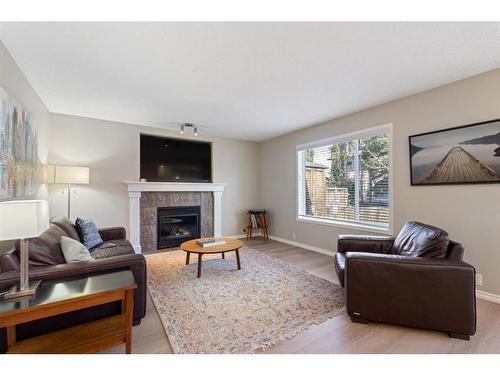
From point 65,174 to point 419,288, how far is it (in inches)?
171

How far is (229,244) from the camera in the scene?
310 cm

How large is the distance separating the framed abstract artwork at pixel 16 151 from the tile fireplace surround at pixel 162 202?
1.64m

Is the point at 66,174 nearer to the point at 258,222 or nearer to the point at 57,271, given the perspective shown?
the point at 57,271

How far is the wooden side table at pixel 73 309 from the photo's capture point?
1.24 metres

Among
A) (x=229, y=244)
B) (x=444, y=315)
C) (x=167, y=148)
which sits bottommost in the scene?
(x=444, y=315)

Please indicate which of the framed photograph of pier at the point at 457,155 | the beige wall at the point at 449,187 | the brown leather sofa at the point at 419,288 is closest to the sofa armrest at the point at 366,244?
the brown leather sofa at the point at 419,288

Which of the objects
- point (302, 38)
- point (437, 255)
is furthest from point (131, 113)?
point (437, 255)

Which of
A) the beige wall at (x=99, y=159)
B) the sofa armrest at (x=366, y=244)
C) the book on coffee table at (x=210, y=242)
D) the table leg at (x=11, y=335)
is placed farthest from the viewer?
the beige wall at (x=99, y=159)

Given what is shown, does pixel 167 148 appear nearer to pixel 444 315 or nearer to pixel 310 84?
pixel 310 84

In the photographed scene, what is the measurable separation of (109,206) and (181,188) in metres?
1.28

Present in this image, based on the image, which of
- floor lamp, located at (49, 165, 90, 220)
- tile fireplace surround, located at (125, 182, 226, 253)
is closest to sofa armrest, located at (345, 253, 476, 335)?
tile fireplace surround, located at (125, 182, 226, 253)

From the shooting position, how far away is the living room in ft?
5.23

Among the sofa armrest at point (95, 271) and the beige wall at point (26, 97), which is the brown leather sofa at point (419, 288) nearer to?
the sofa armrest at point (95, 271)
